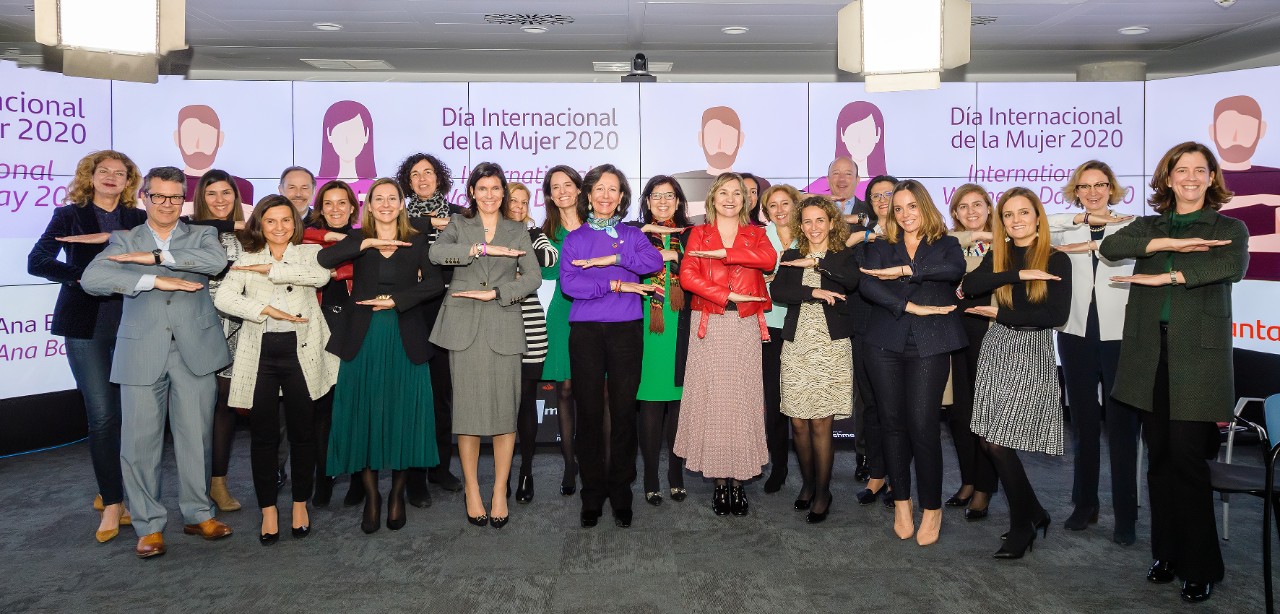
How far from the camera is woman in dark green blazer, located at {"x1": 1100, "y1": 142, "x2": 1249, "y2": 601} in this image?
333 centimetres

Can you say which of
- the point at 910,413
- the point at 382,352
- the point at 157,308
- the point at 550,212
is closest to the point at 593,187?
the point at 550,212

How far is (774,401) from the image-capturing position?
4.94 meters

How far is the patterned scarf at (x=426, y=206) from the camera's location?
491 centimetres

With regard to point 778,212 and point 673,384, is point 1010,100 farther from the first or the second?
point 673,384

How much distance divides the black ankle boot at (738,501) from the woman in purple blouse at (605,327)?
0.57 metres

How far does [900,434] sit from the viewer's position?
4.12 meters

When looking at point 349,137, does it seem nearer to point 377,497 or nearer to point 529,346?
point 529,346

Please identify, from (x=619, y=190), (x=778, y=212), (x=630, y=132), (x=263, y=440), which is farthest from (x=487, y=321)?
(x=630, y=132)

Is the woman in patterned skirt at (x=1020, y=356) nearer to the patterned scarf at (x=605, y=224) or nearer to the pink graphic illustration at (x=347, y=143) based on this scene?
the patterned scarf at (x=605, y=224)

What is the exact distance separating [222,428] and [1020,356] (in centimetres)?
412

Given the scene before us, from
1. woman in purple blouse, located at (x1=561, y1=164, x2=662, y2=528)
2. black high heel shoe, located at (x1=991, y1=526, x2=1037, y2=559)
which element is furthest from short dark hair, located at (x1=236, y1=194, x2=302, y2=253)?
black high heel shoe, located at (x1=991, y1=526, x2=1037, y2=559)

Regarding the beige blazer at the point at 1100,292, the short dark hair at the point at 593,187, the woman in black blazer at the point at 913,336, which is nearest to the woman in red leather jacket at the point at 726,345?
the short dark hair at the point at 593,187

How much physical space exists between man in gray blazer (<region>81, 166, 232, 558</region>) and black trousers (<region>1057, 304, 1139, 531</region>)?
13.7ft

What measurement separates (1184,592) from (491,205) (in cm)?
345
